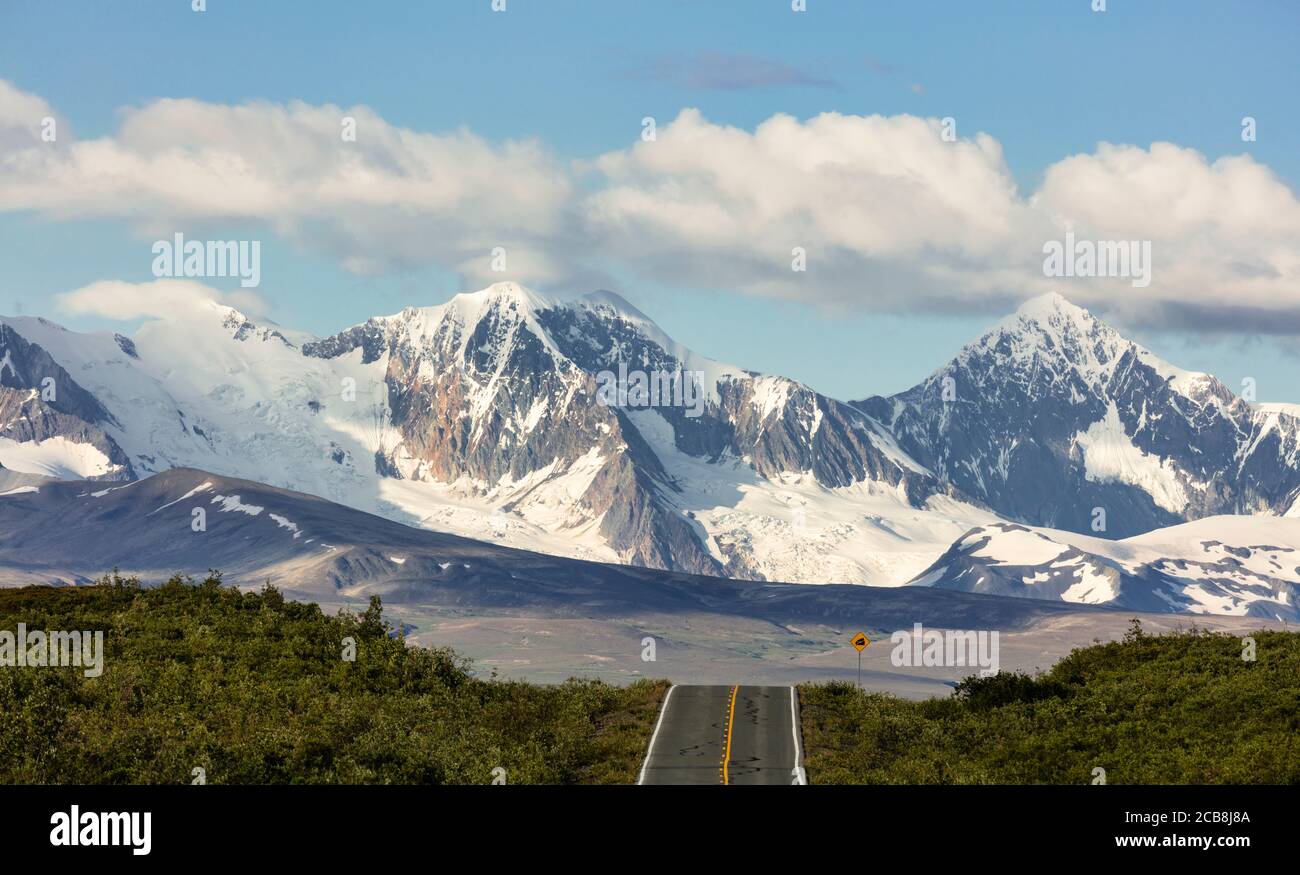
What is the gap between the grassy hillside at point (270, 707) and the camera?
67438mm

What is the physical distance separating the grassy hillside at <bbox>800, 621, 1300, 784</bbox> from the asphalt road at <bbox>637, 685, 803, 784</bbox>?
53.3 inches

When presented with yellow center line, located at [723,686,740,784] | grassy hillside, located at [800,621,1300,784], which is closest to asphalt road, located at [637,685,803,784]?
yellow center line, located at [723,686,740,784]

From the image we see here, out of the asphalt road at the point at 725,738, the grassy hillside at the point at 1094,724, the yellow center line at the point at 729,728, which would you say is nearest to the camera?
the yellow center line at the point at 729,728

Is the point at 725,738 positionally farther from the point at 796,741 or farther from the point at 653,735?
the point at 653,735

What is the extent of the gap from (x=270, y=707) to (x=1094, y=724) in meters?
38.9

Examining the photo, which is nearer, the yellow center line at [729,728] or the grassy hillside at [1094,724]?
the yellow center line at [729,728]

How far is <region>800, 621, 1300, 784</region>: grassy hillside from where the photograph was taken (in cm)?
6831

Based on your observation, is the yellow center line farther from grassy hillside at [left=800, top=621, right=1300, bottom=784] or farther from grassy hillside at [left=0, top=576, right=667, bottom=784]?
grassy hillside at [left=0, top=576, right=667, bottom=784]

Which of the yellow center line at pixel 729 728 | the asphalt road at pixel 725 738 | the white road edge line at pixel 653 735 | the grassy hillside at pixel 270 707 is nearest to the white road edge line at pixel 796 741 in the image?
the asphalt road at pixel 725 738

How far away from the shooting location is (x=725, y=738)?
2982 inches

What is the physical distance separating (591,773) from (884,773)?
473 inches

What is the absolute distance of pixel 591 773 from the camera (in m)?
69.2

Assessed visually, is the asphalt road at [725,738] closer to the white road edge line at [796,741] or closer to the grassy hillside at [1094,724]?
the white road edge line at [796,741]

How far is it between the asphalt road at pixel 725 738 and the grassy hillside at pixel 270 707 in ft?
4.02
